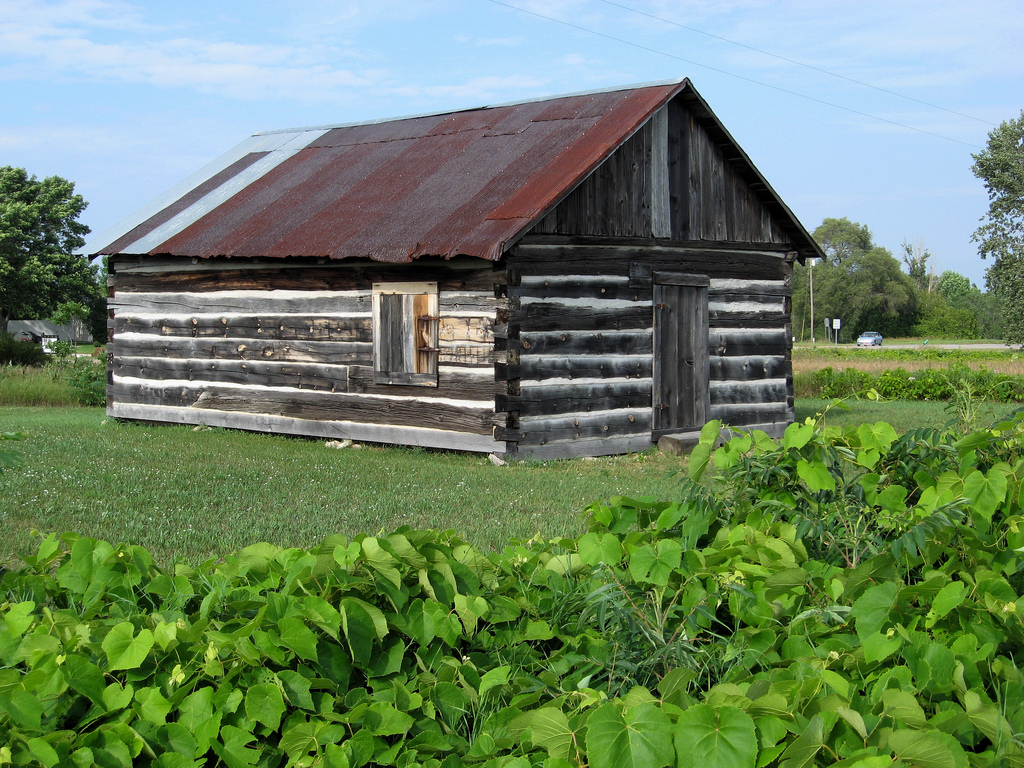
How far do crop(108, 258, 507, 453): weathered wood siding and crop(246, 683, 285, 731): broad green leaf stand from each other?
34.7ft

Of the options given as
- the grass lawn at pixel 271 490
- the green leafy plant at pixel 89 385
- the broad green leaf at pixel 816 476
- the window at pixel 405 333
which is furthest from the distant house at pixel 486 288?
the broad green leaf at pixel 816 476

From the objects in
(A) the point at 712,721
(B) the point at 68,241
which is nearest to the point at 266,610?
(A) the point at 712,721

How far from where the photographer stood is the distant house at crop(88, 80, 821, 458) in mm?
13391

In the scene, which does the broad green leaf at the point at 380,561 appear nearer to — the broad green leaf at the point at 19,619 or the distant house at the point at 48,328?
the broad green leaf at the point at 19,619

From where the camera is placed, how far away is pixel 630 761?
2.12 meters

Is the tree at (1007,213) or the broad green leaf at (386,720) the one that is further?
the tree at (1007,213)

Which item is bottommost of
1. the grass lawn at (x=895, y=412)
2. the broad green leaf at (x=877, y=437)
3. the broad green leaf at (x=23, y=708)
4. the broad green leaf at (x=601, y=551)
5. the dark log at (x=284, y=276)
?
the grass lawn at (x=895, y=412)

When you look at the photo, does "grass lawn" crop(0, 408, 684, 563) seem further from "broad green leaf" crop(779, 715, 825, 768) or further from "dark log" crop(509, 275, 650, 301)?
"broad green leaf" crop(779, 715, 825, 768)

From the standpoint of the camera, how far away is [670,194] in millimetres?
15070

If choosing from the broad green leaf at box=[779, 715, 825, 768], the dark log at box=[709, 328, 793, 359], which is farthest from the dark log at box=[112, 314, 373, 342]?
the broad green leaf at box=[779, 715, 825, 768]

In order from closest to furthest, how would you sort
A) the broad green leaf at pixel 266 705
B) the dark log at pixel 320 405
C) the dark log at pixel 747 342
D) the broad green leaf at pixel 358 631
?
1. the broad green leaf at pixel 266 705
2. the broad green leaf at pixel 358 631
3. the dark log at pixel 320 405
4. the dark log at pixel 747 342

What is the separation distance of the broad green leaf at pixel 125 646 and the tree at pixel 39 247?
2277 inches

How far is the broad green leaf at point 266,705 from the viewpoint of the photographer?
252 cm

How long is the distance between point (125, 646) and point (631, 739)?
4.81 ft
